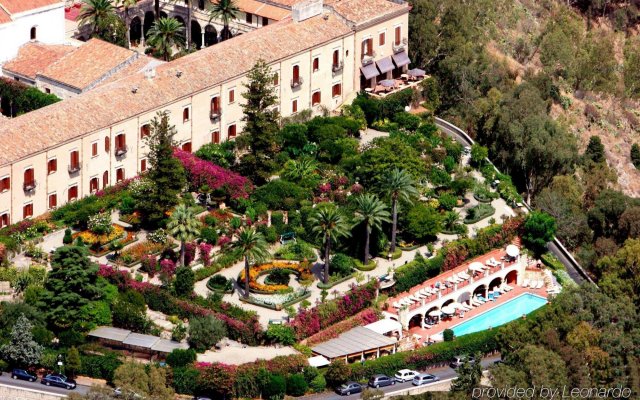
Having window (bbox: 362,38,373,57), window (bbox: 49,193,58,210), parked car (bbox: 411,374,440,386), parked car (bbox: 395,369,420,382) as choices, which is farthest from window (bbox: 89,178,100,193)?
window (bbox: 362,38,373,57)

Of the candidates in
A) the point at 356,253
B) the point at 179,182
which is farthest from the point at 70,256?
the point at 356,253

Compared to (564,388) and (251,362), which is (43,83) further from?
(564,388)

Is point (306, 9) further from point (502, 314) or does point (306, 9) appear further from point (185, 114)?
point (502, 314)

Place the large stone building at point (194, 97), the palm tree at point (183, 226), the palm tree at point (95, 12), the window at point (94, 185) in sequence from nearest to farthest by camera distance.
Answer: the palm tree at point (183, 226) → the large stone building at point (194, 97) → the window at point (94, 185) → the palm tree at point (95, 12)

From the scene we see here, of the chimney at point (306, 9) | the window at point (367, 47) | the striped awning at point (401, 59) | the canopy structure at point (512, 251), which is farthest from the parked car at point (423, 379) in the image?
the striped awning at point (401, 59)

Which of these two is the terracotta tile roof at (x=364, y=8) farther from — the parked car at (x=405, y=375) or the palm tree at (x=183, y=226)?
the parked car at (x=405, y=375)

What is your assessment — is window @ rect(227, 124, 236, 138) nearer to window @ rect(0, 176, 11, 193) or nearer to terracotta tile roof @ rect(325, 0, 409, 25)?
terracotta tile roof @ rect(325, 0, 409, 25)

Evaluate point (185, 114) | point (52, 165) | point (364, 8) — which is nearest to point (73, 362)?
point (52, 165)
